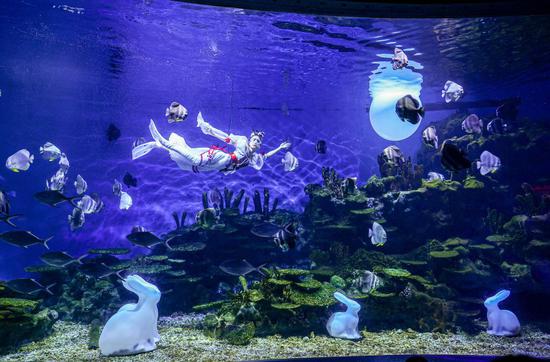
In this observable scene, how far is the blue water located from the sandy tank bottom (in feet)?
28.0

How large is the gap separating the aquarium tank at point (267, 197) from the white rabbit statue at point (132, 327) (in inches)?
1.5

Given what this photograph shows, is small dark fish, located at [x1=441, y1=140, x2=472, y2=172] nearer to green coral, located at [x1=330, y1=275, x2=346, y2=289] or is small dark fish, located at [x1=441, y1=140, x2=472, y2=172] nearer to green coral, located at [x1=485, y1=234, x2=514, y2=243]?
green coral, located at [x1=330, y1=275, x2=346, y2=289]

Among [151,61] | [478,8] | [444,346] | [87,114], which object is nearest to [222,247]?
[444,346]

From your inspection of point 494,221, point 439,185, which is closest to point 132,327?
point 439,185

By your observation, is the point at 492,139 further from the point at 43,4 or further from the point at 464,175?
the point at 43,4

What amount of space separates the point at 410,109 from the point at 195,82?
18.2 metres

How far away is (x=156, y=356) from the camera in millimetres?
5934

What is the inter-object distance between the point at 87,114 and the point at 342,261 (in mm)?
22531

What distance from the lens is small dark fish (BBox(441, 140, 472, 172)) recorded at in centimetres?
521

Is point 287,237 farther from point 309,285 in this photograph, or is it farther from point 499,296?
point 499,296

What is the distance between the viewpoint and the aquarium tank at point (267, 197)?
694cm

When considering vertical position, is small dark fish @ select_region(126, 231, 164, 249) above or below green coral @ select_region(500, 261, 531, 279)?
above

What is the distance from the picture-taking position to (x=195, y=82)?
21.2m

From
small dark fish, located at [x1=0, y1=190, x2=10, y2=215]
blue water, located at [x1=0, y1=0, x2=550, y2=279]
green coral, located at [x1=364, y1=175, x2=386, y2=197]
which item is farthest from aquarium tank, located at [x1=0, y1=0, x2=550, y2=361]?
green coral, located at [x1=364, y1=175, x2=386, y2=197]
